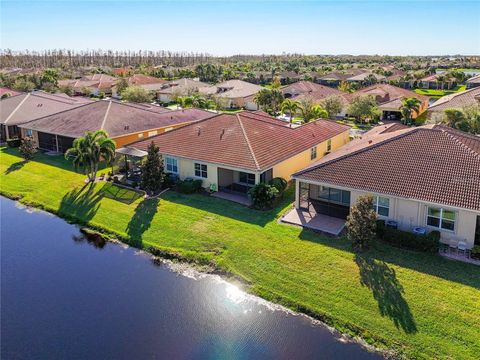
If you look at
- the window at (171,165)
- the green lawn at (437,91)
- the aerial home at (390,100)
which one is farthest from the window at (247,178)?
the green lawn at (437,91)

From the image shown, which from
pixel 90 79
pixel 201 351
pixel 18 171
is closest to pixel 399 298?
pixel 201 351

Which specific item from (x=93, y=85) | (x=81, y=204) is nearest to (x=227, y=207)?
(x=81, y=204)

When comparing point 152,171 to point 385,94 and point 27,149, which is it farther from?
point 385,94

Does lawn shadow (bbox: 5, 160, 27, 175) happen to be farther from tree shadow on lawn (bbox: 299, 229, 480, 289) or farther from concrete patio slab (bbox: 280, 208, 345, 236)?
tree shadow on lawn (bbox: 299, 229, 480, 289)

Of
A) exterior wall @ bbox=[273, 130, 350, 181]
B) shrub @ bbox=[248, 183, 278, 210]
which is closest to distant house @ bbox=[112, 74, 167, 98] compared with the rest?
exterior wall @ bbox=[273, 130, 350, 181]

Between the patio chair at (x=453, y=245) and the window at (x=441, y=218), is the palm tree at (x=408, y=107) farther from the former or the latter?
the patio chair at (x=453, y=245)
